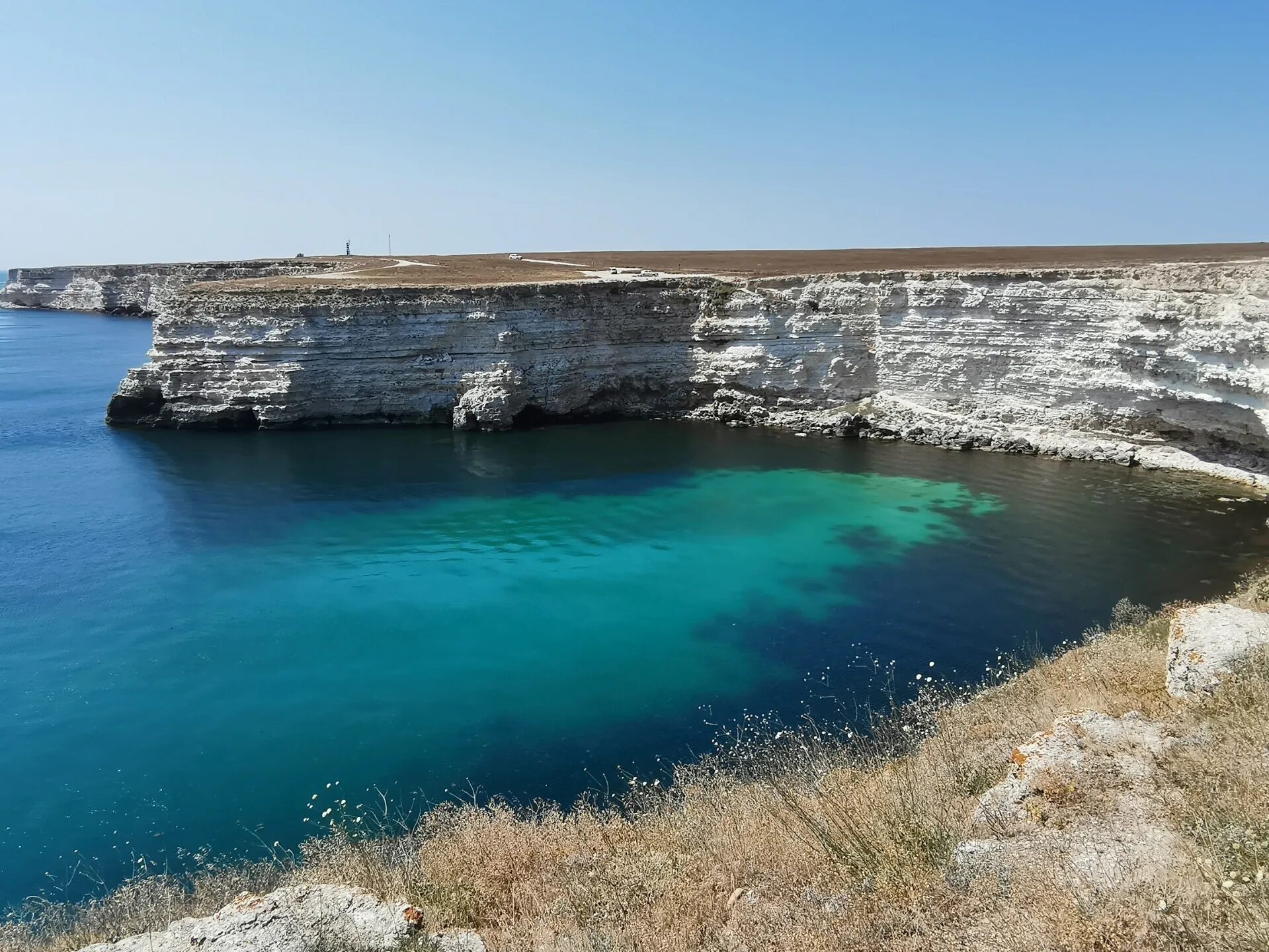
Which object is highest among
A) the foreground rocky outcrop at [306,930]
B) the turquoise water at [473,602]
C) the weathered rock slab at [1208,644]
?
the weathered rock slab at [1208,644]

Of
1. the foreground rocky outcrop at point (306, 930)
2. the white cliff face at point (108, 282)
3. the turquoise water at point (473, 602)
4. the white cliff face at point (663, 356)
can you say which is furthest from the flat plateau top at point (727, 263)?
the foreground rocky outcrop at point (306, 930)

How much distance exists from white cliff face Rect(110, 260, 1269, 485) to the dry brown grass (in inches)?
785

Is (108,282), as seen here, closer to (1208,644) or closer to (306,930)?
(306,930)

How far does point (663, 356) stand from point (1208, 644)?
27440 mm

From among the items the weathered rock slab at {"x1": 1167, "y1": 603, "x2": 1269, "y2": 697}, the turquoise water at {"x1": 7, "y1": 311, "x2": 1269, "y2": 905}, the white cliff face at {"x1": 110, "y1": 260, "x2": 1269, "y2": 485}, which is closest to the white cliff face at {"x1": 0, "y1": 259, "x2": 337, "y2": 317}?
the white cliff face at {"x1": 110, "y1": 260, "x2": 1269, "y2": 485}

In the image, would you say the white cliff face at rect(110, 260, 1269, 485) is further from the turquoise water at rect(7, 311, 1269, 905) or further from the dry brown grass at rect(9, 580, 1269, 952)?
the dry brown grass at rect(9, 580, 1269, 952)

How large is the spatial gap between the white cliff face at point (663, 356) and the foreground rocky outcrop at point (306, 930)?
2628 cm

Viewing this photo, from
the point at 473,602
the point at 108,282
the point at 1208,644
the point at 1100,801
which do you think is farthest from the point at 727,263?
A: the point at 108,282

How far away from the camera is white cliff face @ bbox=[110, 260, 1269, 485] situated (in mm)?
27156

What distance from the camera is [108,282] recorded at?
302 ft

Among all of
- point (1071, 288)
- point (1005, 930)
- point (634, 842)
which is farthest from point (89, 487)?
point (1071, 288)

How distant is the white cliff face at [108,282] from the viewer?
230 feet

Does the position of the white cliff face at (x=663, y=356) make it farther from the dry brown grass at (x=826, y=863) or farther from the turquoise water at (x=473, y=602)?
the dry brown grass at (x=826, y=863)

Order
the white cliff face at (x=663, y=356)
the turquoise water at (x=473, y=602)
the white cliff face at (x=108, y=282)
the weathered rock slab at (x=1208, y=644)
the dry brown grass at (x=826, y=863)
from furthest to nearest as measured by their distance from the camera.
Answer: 1. the white cliff face at (x=108, y=282)
2. the white cliff face at (x=663, y=356)
3. the turquoise water at (x=473, y=602)
4. the weathered rock slab at (x=1208, y=644)
5. the dry brown grass at (x=826, y=863)
